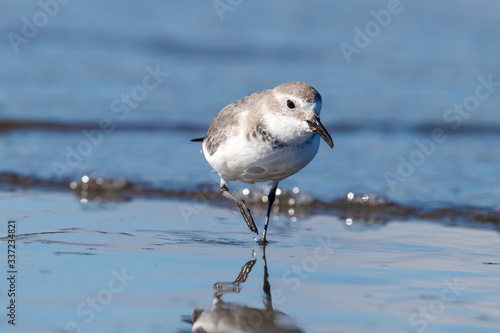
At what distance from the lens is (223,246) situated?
5.95 metres

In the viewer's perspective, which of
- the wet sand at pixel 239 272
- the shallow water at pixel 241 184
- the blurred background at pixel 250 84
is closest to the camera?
the wet sand at pixel 239 272

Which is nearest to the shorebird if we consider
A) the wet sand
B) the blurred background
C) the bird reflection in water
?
the wet sand

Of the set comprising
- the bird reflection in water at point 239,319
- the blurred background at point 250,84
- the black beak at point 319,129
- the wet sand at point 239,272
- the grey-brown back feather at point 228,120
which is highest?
the blurred background at point 250,84

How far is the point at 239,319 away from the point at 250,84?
10079mm

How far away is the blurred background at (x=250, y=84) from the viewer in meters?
9.08

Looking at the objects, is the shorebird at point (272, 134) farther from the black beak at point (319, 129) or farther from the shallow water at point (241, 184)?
the shallow water at point (241, 184)

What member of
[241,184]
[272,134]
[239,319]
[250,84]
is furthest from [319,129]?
[250,84]

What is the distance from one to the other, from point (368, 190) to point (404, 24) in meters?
11.9

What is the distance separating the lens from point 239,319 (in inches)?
169

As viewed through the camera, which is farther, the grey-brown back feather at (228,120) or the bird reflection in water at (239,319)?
the grey-brown back feather at (228,120)

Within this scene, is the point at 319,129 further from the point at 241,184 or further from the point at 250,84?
the point at 250,84

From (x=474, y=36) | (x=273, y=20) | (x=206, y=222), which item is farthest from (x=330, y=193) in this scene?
(x=273, y=20)

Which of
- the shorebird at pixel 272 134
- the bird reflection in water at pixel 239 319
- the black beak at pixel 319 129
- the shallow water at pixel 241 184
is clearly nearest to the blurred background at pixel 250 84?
the shallow water at pixel 241 184

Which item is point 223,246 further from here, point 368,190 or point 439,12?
point 439,12
